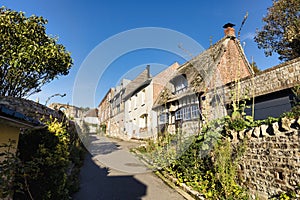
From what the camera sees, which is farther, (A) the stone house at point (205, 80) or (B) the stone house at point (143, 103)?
(B) the stone house at point (143, 103)

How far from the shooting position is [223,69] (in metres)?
10.8

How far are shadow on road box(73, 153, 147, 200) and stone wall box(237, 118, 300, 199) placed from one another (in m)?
2.96

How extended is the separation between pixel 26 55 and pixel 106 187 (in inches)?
214

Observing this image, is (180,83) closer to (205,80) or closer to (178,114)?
(178,114)

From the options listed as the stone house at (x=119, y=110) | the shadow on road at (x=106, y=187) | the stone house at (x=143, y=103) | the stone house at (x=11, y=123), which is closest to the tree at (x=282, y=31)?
the stone house at (x=143, y=103)

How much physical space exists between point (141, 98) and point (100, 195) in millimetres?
14576

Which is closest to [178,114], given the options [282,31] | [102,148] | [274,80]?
[102,148]

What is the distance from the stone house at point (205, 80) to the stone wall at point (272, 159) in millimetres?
4278

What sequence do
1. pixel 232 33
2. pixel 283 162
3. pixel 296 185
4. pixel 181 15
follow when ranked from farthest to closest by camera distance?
pixel 232 33
pixel 181 15
pixel 283 162
pixel 296 185

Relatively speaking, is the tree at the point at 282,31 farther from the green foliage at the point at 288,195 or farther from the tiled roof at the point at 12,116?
the tiled roof at the point at 12,116

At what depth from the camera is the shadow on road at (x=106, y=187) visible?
4.96 metres

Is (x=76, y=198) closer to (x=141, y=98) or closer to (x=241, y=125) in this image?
(x=241, y=125)

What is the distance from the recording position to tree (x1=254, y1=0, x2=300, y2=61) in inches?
463

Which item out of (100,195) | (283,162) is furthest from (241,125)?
(100,195)
